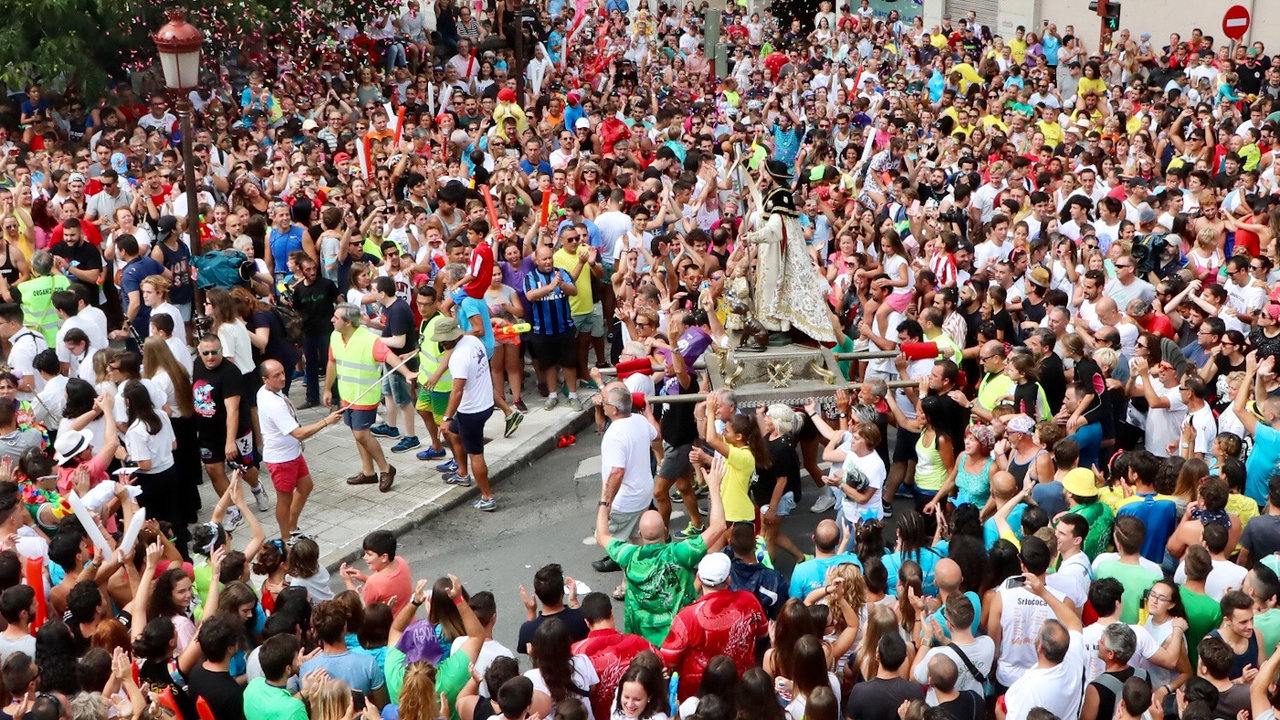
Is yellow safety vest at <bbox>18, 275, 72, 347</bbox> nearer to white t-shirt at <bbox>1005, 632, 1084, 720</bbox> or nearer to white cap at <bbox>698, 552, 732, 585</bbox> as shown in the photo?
white cap at <bbox>698, 552, 732, 585</bbox>

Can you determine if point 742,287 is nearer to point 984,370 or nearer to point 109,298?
point 984,370

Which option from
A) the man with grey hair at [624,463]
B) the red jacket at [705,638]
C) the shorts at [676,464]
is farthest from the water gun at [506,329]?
the red jacket at [705,638]

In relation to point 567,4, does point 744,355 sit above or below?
below

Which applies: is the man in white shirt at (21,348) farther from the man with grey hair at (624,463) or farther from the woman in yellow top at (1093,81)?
the woman in yellow top at (1093,81)

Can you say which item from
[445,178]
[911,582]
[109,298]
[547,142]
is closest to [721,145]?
[547,142]

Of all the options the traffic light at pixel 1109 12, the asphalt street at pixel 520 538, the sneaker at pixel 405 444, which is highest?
the traffic light at pixel 1109 12

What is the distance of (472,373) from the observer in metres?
11.1

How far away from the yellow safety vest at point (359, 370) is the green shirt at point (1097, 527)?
5340 mm

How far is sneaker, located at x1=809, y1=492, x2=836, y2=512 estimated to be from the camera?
1129cm

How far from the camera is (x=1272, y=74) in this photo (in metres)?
20.6

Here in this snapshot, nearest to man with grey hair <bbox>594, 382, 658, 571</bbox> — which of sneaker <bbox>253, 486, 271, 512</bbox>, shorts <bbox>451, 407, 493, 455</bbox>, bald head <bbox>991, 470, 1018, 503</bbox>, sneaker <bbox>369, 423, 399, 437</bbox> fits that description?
shorts <bbox>451, 407, 493, 455</bbox>

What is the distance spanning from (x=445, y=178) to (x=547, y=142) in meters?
2.99

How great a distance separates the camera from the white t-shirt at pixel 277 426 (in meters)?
10.1

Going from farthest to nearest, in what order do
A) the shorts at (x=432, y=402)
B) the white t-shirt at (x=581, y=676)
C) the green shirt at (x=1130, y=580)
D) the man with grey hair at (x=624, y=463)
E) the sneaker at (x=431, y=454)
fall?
1. the sneaker at (x=431, y=454)
2. the shorts at (x=432, y=402)
3. the man with grey hair at (x=624, y=463)
4. the green shirt at (x=1130, y=580)
5. the white t-shirt at (x=581, y=676)
